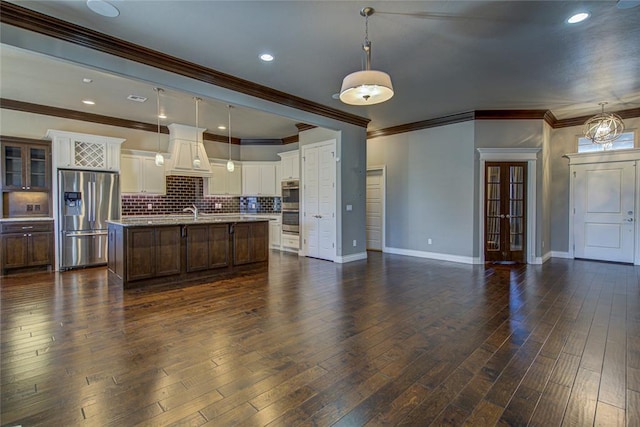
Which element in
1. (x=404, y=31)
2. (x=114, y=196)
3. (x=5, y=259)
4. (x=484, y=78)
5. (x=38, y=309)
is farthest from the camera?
(x=114, y=196)

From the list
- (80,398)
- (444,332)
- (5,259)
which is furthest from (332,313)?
(5,259)

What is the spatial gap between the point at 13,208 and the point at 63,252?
1204 millimetres

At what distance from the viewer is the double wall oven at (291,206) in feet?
25.3

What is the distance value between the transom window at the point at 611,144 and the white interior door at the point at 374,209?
4223mm

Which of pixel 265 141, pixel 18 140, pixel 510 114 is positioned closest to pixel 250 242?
pixel 265 141

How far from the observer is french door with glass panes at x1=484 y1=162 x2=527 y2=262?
624 centimetres

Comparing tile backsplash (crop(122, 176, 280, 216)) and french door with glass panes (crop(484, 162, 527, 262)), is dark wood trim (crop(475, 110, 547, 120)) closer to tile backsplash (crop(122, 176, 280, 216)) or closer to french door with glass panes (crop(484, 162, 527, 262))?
french door with glass panes (crop(484, 162, 527, 262))

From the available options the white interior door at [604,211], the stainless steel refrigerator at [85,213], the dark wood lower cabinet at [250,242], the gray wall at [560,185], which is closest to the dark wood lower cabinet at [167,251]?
the dark wood lower cabinet at [250,242]

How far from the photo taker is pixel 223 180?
8.39 meters

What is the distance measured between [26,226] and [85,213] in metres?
0.83

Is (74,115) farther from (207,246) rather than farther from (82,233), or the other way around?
(207,246)

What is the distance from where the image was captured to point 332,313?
3.47 meters

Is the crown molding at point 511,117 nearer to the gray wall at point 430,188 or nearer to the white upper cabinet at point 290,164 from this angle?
the gray wall at point 430,188

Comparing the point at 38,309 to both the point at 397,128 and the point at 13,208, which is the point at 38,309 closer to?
the point at 13,208
